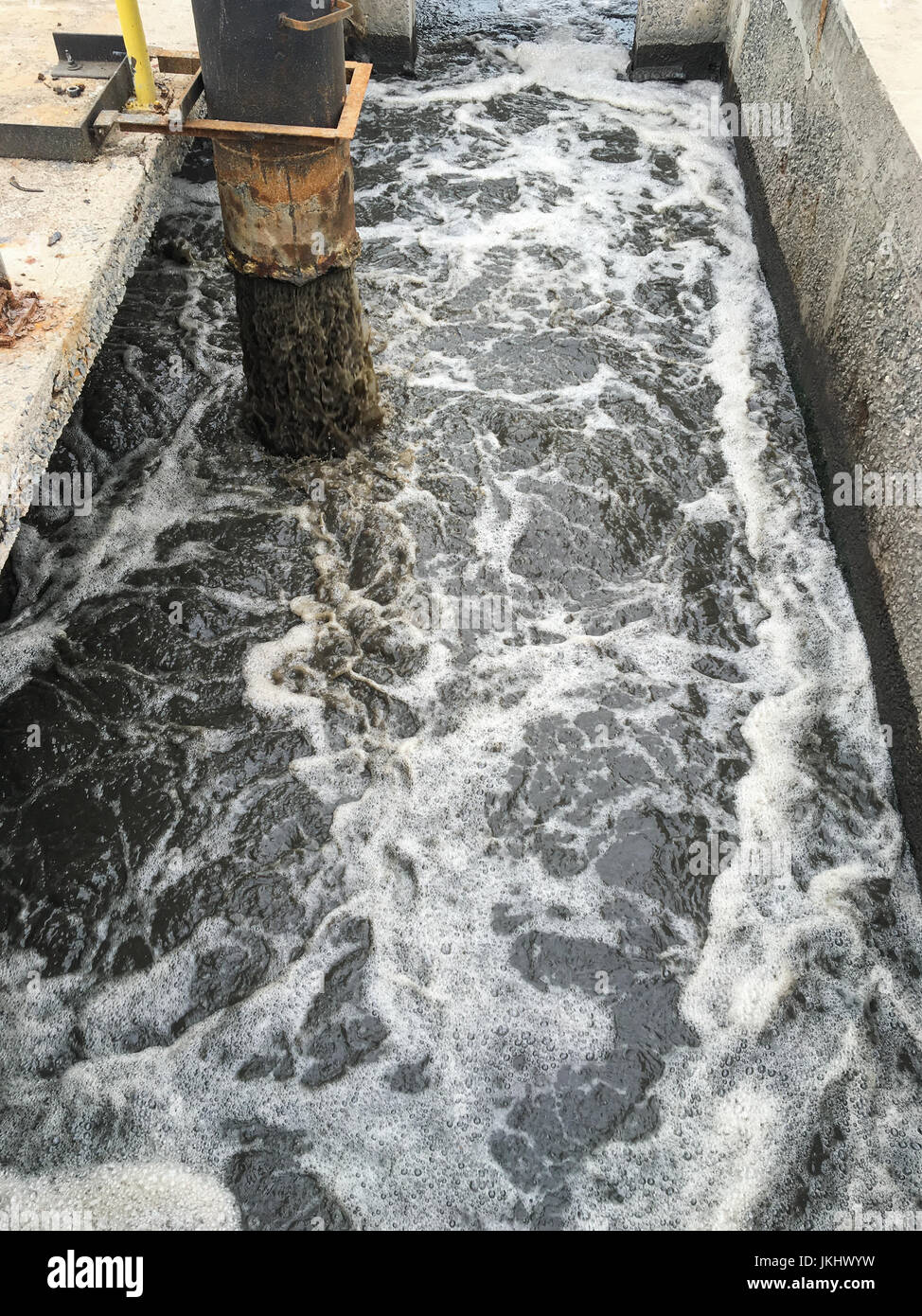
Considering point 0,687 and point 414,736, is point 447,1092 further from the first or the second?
point 0,687

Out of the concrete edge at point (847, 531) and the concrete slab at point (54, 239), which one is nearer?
the concrete slab at point (54, 239)

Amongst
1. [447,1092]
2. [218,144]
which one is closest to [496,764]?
[447,1092]

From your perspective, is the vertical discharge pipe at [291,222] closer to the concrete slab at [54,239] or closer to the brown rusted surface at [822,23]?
the concrete slab at [54,239]

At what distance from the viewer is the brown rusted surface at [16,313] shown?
3.81 metres

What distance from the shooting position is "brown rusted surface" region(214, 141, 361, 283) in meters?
4.21

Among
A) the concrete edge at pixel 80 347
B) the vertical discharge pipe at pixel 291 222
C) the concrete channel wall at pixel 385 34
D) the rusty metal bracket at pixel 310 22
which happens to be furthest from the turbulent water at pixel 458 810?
the concrete channel wall at pixel 385 34

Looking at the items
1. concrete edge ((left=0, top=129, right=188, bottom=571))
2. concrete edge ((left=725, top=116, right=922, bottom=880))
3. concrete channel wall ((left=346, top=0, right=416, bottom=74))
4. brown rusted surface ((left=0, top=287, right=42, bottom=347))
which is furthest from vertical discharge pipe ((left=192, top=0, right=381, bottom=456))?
concrete channel wall ((left=346, top=0, right=416, bottom=74))

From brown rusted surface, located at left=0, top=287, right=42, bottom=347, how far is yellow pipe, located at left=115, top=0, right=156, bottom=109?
4.22 feet

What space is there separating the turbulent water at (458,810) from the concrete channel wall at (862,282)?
0.20m

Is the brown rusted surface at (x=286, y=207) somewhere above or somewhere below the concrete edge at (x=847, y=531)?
above

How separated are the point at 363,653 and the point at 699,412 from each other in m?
2.54

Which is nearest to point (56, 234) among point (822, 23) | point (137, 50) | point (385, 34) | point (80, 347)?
point (80, 347)

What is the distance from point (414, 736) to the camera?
163 inches

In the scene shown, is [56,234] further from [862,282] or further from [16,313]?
[862,282]
